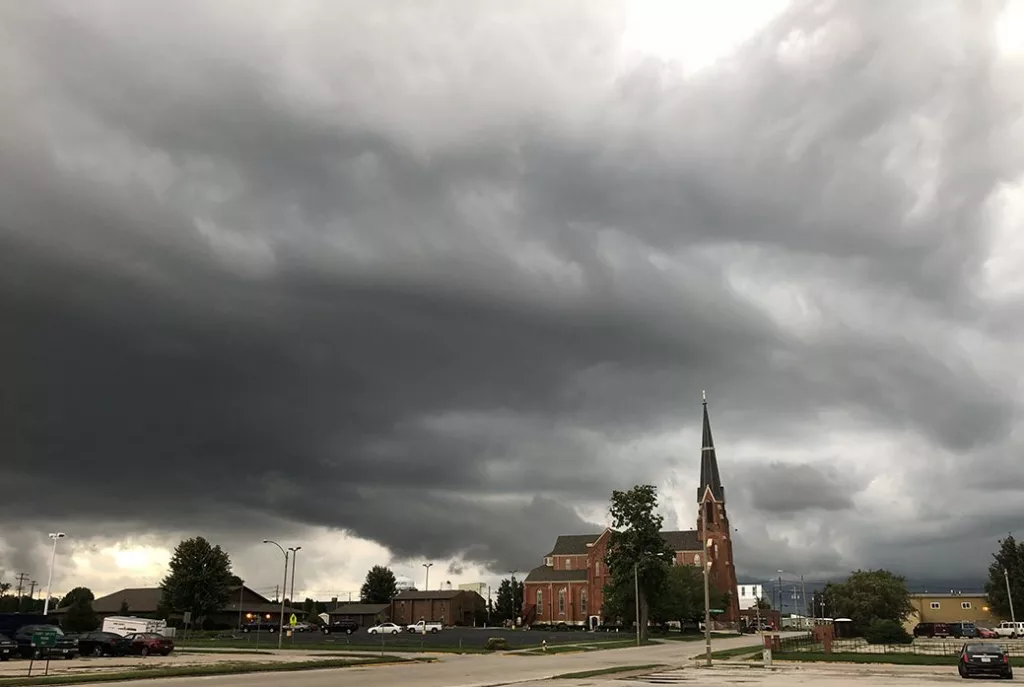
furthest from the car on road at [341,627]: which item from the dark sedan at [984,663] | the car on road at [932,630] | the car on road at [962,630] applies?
the dark sedan at [984,663]

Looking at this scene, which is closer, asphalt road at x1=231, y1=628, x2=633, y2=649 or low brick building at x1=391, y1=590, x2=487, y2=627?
asphalt road at x1=231, y1=628, x2=633, y2=649

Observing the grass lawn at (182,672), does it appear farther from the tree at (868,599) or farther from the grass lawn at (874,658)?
the tree at (868,599)

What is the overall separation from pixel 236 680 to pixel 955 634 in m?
105

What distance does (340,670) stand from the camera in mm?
44156

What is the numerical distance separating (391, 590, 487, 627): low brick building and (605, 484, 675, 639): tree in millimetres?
81311

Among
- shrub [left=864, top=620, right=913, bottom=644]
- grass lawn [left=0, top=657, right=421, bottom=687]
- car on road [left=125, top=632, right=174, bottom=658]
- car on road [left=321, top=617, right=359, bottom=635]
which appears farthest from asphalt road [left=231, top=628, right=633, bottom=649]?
shrub [left=864, top=620, right=913, bottom=644]

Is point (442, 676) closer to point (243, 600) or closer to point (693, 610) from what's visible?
point (693, 610)

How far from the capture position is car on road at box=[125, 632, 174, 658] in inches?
2331

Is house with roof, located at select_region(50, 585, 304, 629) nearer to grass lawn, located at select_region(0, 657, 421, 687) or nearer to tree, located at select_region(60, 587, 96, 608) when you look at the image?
tree, located at select_region(60, 587, 96, 608)

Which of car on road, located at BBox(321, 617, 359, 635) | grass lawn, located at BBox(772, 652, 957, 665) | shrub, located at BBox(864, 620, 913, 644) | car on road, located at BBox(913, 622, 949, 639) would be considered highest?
grass lawn, located at BBox(772, 652, 957, 665)

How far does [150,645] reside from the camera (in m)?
59.2

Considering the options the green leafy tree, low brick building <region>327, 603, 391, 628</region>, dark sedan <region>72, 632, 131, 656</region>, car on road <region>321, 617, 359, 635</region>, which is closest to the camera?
dark sedan <region>72, 632, 131, 656</region>

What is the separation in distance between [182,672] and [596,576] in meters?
148

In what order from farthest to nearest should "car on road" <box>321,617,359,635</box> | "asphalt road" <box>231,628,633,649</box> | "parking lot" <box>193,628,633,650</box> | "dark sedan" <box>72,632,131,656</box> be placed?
"car on road" <box>321,617,359,635</box> < "asphalt road" <box>231,628,633,649</box> < "parking lot" <box>193,628,633,650</box> < "dark sedan" <box>72,632,131,656</box>
